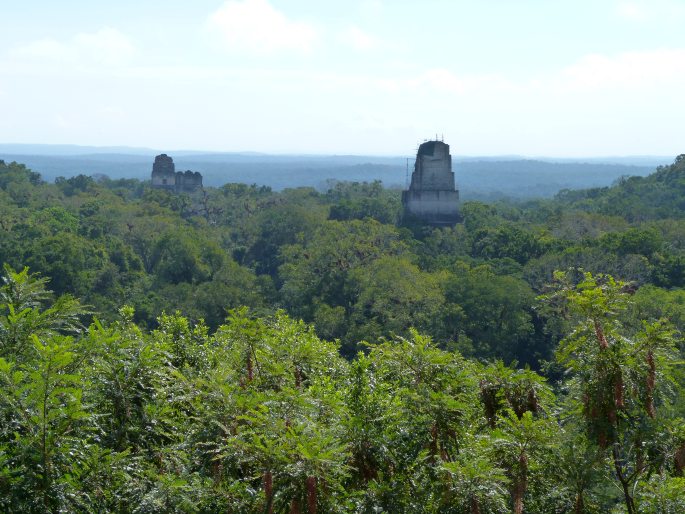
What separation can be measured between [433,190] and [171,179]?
44.3 meters

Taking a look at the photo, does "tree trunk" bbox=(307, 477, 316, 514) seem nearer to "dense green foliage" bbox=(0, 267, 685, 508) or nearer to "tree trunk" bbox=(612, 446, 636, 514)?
"dense green foliage" bbox=(0, 267, 685, 508)

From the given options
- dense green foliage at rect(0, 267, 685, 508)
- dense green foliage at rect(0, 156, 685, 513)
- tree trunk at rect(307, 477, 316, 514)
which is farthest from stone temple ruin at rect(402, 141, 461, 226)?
tree trunk at rect(307, 477, 316, 514)

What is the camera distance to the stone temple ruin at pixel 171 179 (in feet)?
328

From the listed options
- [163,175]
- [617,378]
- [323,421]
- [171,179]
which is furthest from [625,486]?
[171,179]

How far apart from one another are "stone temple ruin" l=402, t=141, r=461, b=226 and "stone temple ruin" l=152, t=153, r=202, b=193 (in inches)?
1576

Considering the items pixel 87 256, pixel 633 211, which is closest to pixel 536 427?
pixel 87 256

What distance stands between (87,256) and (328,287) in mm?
16832

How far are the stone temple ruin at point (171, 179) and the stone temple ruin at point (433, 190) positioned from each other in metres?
40.0

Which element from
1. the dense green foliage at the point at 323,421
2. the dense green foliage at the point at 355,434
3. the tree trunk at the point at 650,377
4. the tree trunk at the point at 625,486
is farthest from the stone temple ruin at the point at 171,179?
the tree trunk at the point at 625,486

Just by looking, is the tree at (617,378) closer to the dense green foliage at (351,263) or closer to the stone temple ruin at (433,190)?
the dense green foliage at (351,263)

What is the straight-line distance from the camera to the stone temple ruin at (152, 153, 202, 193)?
328ft

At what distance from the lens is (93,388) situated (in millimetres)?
12609

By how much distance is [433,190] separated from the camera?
67250mm

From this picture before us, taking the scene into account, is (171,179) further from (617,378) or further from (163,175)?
(617,378)
